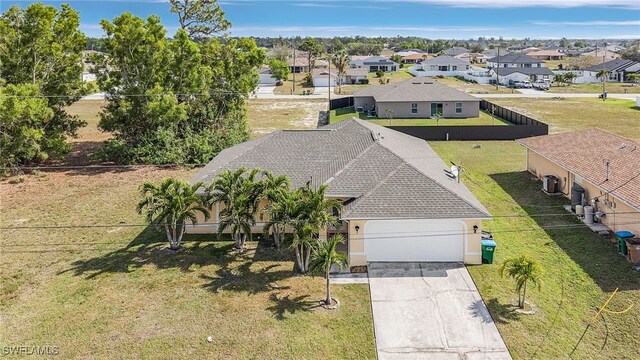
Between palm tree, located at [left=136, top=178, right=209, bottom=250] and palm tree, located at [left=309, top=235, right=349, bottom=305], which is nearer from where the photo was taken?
palm tree, located at [left=309, top=235, right=349, bottom=305]

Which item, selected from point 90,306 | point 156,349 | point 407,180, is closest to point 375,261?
point 407,180

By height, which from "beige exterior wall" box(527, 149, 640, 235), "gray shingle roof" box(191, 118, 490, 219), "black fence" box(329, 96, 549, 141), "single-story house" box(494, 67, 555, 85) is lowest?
"beige exterior wall" box(527, 149, 640, 235)

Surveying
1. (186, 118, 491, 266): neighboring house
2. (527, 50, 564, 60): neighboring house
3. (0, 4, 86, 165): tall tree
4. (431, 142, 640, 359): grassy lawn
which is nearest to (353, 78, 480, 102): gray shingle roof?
(431, 142, 640, 359): grassy lawn

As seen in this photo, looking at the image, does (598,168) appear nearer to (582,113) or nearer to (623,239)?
(623,239)

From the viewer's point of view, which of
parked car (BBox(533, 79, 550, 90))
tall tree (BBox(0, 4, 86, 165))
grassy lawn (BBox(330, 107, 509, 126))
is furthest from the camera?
parked car (BBox(533, 79, 550, 90))

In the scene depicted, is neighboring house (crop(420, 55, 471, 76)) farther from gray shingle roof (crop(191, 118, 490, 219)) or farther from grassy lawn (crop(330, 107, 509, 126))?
gray shingle roof (crop(191, 118, 490, 219))

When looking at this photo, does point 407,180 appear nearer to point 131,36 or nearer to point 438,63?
point 131,36

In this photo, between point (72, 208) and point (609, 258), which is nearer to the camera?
point (609, 258)
